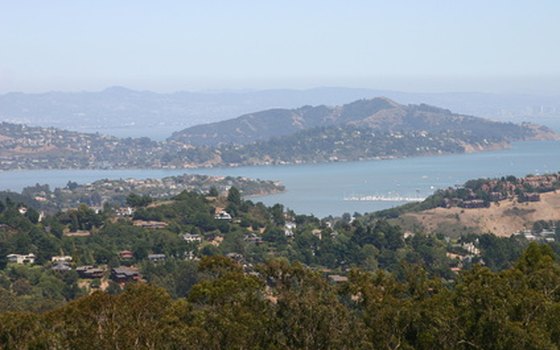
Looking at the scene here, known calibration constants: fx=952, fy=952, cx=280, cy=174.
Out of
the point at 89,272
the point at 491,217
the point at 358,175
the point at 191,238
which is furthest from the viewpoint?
the point at 358,175

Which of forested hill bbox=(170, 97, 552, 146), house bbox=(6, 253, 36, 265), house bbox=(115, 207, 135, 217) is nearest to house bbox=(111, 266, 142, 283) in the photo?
house bbox=(6, 253, 36, 265)

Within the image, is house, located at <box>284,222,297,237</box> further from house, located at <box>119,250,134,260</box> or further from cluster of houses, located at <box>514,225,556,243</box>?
cluster of houses, located at <box>514,225,556,243</box>

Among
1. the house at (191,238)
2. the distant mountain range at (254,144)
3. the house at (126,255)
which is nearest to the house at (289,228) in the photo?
the house at (191,238)

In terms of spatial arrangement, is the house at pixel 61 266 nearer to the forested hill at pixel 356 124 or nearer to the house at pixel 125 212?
the house at pixel 125 212

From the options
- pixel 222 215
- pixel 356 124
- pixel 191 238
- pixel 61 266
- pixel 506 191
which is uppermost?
pixel 61 266

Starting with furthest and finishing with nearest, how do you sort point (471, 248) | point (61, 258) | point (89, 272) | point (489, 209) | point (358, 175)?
point (358, 175) < point (489, 209) < point (471, 248) < point (61, 258) < point (89, 272)

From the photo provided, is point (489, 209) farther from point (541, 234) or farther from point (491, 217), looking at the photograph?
point (541, 234)

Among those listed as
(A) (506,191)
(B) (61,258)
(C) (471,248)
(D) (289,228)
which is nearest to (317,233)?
(D) (289,228)
